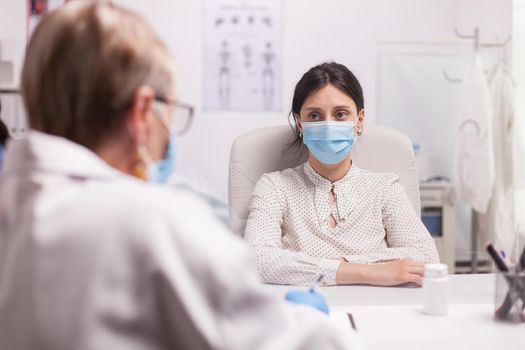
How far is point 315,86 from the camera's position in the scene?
1.94 m

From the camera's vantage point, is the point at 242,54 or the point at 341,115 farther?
the point at 242,54

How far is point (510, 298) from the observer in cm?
120

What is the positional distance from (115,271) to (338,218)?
4.45ft

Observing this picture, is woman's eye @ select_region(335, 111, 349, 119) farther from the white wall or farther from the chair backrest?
the white wall

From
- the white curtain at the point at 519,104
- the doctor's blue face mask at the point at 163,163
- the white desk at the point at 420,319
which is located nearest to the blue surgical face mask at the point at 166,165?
the doctor's blue face mask at the point at 163,163

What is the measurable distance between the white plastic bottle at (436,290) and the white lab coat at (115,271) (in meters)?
0.66

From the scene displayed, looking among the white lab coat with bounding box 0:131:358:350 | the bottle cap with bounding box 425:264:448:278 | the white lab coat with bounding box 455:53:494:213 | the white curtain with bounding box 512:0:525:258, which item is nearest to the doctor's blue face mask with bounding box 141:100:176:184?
the white lab coat with bounding box 0:131:358:350

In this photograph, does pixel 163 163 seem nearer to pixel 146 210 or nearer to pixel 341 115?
pixel 146 210

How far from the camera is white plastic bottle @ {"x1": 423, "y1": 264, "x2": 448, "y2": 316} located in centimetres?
123

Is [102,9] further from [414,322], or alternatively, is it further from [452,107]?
[452,107]

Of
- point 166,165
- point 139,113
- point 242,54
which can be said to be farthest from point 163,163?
point 242,54

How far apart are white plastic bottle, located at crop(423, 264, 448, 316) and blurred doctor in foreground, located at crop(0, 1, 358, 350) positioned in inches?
22.6

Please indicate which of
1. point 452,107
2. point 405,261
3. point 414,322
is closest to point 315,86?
point 405,261

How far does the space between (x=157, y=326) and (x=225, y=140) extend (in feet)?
11.7
